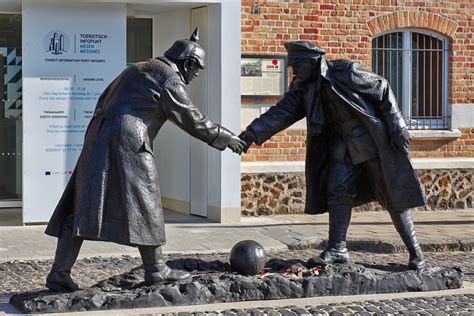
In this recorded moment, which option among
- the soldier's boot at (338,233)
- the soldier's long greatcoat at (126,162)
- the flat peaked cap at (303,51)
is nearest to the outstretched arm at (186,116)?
the soldier's long greatcoat at (126,162)

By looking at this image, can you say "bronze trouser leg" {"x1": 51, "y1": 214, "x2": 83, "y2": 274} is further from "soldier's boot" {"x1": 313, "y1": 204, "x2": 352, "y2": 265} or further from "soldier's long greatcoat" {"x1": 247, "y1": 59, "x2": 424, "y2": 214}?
"soldier's boot" {"x1": 313, "y1": 204, "x2": 352, "y2": 265}

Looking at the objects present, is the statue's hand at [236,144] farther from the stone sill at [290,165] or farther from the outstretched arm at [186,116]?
the stone sill at [290,165]

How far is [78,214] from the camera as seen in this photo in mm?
7582

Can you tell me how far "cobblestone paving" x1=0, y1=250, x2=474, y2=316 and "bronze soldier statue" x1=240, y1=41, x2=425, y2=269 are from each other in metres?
0.55

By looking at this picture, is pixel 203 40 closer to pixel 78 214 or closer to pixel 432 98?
pixel 432 98

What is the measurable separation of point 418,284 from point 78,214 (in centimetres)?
289

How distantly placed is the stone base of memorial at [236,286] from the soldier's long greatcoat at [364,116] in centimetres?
70

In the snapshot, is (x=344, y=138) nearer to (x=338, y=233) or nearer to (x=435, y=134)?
(x=338, y=233)

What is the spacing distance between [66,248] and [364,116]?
2743mm

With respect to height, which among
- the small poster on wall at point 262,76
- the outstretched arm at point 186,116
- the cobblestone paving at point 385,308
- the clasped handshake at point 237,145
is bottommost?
the cobblestone paving at point 385,308

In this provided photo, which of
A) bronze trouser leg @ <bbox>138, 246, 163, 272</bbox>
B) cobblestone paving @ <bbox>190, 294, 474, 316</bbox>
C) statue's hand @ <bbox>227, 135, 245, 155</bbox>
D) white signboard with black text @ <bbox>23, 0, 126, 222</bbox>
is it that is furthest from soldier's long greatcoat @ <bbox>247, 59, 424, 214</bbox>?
white signboard with black text @ <bbox>23, 0, 126, 222</bbox>

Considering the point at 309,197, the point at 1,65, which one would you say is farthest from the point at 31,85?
the point at 309,197

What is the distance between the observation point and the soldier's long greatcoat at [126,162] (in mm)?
7578

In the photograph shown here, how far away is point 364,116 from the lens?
29.3ft
